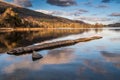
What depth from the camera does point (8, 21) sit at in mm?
168500

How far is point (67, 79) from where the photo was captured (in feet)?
70.7

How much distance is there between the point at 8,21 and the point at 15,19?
26.0ft

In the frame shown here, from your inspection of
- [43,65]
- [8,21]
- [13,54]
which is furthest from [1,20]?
[43,65]

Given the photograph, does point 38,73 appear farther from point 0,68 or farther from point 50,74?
point 0,68

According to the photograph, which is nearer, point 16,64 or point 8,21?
point 16,64

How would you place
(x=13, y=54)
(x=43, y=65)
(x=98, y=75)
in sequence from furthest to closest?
1. (x=13, y=54)
2. (x=43, y=65)
3. (x=98, y=75)

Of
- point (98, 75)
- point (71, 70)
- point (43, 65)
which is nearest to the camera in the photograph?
point (98, 75)

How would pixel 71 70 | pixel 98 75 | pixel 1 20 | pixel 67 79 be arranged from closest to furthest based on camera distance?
pixel 67 79, pixel 98 75, pixel 71 70, pixel 1 20

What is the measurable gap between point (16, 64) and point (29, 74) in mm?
6649

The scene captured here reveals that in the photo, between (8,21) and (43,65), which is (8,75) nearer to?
(43,65)

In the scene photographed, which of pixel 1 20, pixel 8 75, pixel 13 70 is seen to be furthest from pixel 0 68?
pixel 1 20

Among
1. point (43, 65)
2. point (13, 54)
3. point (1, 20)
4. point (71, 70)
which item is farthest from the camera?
point (1, 20)

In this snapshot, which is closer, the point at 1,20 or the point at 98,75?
the point at 98,75

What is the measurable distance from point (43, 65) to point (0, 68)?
5024 mm
